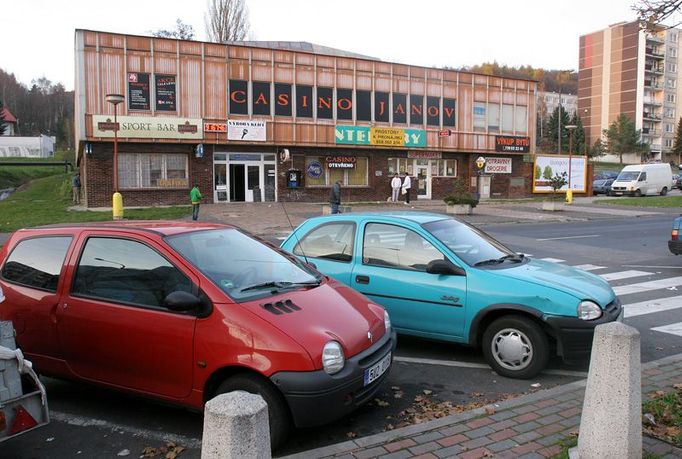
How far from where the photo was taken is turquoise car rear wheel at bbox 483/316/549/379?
5148 millimetres

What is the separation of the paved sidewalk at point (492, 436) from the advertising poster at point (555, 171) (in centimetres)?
3825

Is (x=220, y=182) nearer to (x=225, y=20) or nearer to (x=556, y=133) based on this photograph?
(x=225, y=20)

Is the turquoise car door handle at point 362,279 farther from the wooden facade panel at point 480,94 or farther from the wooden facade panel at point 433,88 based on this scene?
the wooden facade panel at point 480,94

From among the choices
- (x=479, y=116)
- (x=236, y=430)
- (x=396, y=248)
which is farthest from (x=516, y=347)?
(x=479, y=116)

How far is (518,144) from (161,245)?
38.0 meters

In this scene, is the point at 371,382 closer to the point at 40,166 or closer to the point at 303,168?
the point at 303,168

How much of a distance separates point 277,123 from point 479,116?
565 inches

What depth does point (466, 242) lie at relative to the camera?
6.16 m

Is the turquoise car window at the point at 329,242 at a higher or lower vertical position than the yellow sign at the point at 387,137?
lower

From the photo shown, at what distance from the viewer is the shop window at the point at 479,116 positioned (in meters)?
37.5

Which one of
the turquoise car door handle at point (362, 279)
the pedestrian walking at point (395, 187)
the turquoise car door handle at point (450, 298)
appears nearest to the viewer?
the turquoise car door handle at point (450, 298)

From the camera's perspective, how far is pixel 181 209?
2606cm

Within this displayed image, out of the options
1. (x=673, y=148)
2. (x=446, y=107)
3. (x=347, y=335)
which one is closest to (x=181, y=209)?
(x=446, y=107)

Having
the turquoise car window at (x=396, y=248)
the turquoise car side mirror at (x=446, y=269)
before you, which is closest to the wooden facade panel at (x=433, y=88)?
the turquoise car window at (x=396, y=248)
